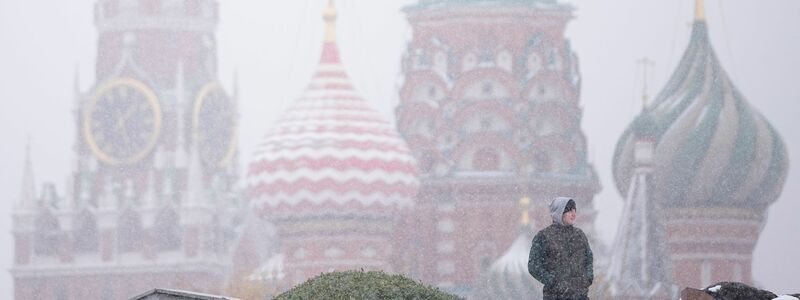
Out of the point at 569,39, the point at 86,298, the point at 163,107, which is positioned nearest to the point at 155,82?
the point at 163,107

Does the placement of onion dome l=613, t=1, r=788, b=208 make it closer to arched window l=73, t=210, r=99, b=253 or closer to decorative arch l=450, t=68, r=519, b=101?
decorative arch l=450, t=68, r=519, b=101

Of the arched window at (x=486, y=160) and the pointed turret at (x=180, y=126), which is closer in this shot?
the arched window at (x=486, y=160)

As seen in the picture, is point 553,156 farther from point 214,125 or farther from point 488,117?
point 214,125

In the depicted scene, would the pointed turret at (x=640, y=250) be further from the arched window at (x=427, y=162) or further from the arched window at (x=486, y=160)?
the arched window at (x=427, y=162)

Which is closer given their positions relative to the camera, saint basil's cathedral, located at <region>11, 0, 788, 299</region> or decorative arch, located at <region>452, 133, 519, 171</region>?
saint basil's cathedral, located at <region>11, 0, 788, 299</region>

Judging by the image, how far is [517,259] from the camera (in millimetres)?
48406

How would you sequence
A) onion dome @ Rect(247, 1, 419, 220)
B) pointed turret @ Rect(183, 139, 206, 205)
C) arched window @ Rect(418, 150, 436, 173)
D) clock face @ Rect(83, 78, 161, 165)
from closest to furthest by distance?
onion dome @ Rect(247, 1, 419, 220) → arched window @ Rect(418, 150, 436, 173) → pointed turret @ Rect(183, 139, 206, 205) → clock face @ Rect(83, 78, 161, 165)

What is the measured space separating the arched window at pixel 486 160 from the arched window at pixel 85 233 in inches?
517

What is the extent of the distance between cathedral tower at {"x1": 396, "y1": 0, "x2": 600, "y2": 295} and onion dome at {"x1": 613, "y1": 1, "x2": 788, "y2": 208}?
1573mm

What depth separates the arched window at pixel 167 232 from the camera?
61000mm

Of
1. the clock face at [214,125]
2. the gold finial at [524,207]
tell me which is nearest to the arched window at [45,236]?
the clock face at [214,125]

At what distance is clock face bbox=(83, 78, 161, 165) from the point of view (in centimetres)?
6191

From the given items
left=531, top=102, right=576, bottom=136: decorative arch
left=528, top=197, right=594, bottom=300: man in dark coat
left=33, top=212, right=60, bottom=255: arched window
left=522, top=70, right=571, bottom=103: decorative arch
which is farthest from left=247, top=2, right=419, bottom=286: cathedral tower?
left=528, top=197, right=594, bottom=300: man in dark coat

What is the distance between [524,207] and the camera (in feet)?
169
